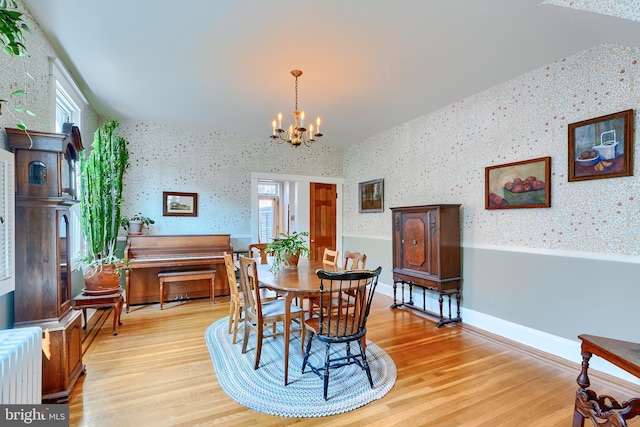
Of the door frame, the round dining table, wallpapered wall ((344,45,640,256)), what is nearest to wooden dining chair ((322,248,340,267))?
the round dining table

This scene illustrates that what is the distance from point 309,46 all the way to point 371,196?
10.6 ft

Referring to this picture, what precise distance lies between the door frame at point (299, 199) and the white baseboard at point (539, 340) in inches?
124

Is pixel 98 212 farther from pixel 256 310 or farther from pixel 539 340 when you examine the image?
pixel 539 340

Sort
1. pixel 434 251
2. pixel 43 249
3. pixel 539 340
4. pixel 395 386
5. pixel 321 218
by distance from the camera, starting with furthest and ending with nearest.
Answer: pixel 321 218
pixel 434 251
pixel 539 340
pixel 395 386
pixel 43 249

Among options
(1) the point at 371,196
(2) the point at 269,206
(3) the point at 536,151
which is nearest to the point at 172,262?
(1) the point at 371,196

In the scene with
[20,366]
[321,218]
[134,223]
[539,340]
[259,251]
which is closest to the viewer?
[20,366]

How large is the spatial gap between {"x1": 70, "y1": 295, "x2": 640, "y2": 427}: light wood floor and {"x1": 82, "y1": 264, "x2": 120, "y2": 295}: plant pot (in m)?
0.50

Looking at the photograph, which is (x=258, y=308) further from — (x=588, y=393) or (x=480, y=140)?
(x=480, y=140)

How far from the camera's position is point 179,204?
4984 mm

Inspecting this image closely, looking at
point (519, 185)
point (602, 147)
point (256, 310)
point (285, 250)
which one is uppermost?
point (602, 147)

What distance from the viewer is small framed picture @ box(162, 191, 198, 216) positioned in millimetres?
4898

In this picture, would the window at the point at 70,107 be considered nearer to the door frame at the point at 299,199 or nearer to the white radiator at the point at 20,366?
the white radiator at the point at 20,366

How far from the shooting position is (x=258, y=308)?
8.08 ft

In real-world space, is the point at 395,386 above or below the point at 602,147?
below
